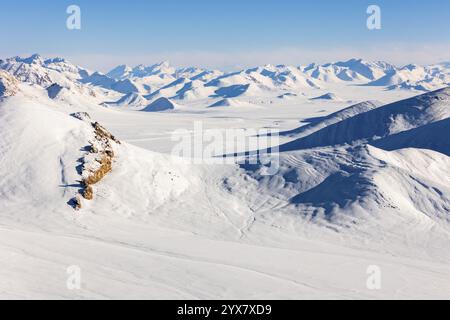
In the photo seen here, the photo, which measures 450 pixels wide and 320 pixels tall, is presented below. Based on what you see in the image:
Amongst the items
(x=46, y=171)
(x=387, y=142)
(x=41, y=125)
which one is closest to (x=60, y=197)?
(x=46, y=171)

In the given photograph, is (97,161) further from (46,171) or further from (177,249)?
→ (177,249)

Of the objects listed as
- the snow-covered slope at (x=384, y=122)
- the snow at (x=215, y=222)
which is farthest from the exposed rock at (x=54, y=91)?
the snow at (x=215, y=222)

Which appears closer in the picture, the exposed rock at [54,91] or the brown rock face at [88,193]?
the brown rock face at [88,193]

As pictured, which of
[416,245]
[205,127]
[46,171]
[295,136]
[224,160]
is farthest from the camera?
[205,127]

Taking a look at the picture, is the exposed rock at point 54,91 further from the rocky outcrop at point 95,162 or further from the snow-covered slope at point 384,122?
the rocky outcrop at point 95,162

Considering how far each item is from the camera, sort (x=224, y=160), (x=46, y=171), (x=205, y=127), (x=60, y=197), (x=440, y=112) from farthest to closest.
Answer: (x=205, y=127)
(x=440, y=112)
(x=224, y=160)
(x=46, y=171)
(x=60, y=197)

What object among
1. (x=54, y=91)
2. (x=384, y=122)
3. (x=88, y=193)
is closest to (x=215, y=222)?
(x=88, y=193)

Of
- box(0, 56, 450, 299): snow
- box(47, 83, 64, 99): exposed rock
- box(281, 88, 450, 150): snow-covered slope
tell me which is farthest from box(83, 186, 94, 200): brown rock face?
box(47, 83, 64, 99): exposed rock

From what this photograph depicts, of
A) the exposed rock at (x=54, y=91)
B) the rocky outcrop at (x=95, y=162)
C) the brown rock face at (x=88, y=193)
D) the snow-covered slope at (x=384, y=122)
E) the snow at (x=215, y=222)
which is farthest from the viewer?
the exposed rock at (x=54, y=91)

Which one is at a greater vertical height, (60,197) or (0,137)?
(0,137)

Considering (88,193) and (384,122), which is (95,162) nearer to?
(88,193)

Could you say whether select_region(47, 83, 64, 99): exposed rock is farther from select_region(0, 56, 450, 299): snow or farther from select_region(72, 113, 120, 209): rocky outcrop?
select_region(72, 113, 120, 209): rocky outcrop
